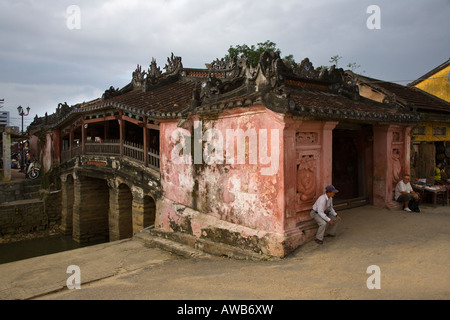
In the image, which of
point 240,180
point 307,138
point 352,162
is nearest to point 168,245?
point 240,180

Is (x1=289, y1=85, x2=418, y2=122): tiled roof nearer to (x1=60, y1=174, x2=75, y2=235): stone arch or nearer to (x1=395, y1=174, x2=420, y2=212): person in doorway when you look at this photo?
(x1=395, y1=174, x2=420, y2=212): person in doorway

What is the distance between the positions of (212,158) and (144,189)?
165 inches

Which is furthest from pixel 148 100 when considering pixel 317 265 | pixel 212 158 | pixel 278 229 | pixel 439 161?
pixel 439 161

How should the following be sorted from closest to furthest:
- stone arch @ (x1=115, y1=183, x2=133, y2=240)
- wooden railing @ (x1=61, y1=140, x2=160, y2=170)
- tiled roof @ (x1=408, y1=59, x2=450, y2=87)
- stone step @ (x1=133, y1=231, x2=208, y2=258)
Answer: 1. stone step @ (x1=133, y1=231, x2=208, y2=258)
2. wooden railing @ (x1=61, y1=140, x2=160, y2=170)
3. stone arch @ (x1=115, y1=183, x2=133, y2=240)
4. tiled roof @ (x1=408, y1=59, x2=450, y2=87)

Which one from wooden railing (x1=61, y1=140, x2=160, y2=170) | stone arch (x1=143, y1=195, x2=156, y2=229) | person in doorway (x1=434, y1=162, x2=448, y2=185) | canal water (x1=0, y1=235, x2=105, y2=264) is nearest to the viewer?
wooden railing (x1=61, y1=140, x2=160, y2=170)

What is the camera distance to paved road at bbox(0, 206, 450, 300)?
16.4ft

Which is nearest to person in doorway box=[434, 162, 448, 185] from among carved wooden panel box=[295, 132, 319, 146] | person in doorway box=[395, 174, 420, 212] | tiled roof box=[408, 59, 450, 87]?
person in doorway box=[395, 174, 420, 212]

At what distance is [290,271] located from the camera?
18.9 ft

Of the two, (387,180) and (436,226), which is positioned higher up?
(387,180)

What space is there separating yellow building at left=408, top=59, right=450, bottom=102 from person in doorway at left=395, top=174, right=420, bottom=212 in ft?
31.6

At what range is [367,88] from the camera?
14.4 meters

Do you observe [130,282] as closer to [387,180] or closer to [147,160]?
[147,160]

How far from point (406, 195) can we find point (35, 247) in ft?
52.0

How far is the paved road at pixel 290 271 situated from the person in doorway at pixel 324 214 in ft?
0.84
